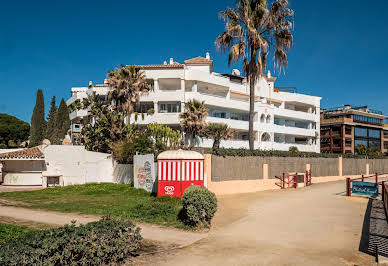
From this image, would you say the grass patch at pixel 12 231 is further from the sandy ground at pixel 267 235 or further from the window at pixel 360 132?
the window at pixel 360 132

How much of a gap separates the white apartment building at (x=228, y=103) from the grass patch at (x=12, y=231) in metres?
27.8

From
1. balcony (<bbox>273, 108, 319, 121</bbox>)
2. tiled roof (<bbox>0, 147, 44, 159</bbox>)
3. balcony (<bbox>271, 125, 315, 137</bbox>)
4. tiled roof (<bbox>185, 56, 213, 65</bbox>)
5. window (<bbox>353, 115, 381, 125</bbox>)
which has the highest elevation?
tiled roof (<bbox>185, 56, 213, 65</bbox>)

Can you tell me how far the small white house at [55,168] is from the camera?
2922 centimetres

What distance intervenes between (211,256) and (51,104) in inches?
2391

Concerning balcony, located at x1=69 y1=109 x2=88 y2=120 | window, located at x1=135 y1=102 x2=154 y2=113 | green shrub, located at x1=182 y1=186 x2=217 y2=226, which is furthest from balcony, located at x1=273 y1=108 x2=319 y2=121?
green shrub, located at x1=182 y1=186 x2=217 y2=226

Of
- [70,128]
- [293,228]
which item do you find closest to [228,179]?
[293,228]

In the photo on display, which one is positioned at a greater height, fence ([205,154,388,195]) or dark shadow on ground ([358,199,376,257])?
fence ([205,154,388,195])

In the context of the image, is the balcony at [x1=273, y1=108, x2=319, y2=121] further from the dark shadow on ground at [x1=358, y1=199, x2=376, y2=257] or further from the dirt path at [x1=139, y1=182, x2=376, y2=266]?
the dark shadow on ground at [x1=358, y1=199, x2=376, y2=257]

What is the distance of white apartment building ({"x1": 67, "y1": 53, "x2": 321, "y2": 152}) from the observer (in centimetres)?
3981

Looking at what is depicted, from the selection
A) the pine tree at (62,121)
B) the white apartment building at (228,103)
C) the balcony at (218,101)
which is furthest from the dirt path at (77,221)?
the pine tree at (62,121)

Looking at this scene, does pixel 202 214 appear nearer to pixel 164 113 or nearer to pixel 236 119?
pixel 164 113

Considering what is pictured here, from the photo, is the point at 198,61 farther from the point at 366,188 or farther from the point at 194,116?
the point at 366,188

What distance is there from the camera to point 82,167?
30.3 meters

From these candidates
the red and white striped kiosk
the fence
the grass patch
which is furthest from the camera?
the fence
